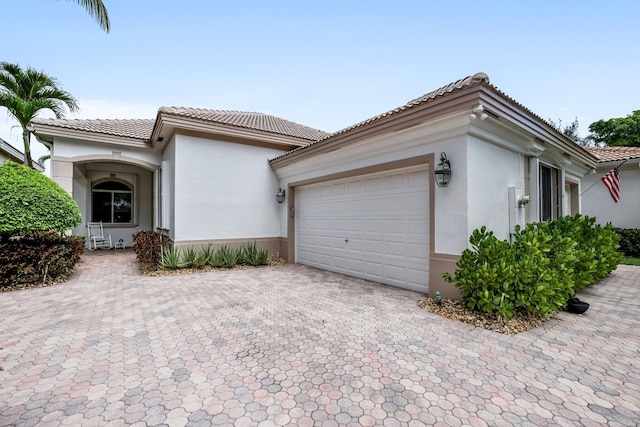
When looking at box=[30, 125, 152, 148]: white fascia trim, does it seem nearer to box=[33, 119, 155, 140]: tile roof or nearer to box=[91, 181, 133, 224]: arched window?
box=[33, 119, 155, 140]: tile roof

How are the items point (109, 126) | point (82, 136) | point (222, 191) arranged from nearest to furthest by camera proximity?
point (222, 191), point (82, 136), point (109, 126)

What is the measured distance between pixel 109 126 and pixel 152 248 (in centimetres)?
625

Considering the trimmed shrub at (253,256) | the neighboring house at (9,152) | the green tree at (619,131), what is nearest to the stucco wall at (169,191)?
the trimmed shrub at (253,256)

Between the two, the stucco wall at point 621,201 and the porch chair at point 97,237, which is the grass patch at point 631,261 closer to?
the stucco wall at point 621,201

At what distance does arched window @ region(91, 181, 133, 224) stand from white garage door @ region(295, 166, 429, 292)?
975cm

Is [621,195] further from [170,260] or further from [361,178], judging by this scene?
[170,260]

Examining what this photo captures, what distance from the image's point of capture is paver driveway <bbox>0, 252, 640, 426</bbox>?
7.50ft

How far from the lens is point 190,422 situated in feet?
7.07

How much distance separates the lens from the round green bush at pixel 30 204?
19.4 ft

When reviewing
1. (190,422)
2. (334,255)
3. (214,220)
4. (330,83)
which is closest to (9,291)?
(214,220)

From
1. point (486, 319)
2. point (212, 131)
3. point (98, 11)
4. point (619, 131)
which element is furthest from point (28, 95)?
point (619, 131)

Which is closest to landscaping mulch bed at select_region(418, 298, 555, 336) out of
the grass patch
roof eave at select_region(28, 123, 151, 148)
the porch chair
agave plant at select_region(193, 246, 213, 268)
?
agave plant at select_region(193, 246, 213, 268)

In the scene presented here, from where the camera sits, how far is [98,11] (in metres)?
6.97

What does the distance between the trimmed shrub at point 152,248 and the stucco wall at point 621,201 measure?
15.4 m
